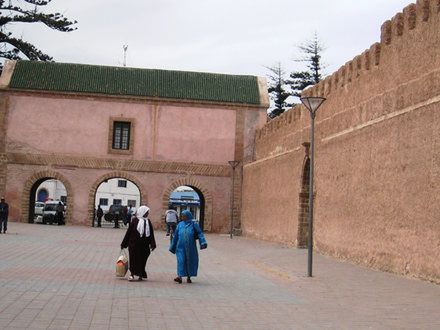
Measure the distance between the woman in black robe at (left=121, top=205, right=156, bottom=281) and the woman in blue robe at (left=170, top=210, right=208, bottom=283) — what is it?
1.59ft

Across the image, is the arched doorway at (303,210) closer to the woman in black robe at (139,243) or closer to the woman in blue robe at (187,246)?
the woman in blue robe at (187,246)

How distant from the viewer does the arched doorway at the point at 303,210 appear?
2252 cm

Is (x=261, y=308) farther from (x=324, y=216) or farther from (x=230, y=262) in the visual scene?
(x=324, y=216)

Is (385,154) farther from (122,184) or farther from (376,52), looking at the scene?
(122,184)

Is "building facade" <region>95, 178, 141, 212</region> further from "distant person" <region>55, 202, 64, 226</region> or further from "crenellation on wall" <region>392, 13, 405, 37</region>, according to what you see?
"crenellation on wall" <region>392, 13, 405, 37</region>

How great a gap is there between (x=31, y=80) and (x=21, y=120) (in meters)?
2.32

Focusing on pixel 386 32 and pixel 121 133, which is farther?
pixel 121 133

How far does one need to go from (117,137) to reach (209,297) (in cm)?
2773

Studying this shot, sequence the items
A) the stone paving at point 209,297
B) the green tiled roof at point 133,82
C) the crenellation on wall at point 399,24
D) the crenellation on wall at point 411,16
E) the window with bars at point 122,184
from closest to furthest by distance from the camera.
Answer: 1. the stone paving at point 209,297
2. the crenellation on wall at point 411,16
3. the crenellation on wall at point 399,24
4. the green tiled roof at point 133,82
5. the window with bars at point 122,184

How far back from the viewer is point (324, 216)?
19.9m

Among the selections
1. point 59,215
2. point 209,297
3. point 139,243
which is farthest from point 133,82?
point 209,297

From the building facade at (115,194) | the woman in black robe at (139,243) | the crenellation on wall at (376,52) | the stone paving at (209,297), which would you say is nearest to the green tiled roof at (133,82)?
the crenellation on wall at (376,52)

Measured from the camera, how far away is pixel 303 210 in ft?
74.5

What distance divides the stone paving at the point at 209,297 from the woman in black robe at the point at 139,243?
0.36 meters
